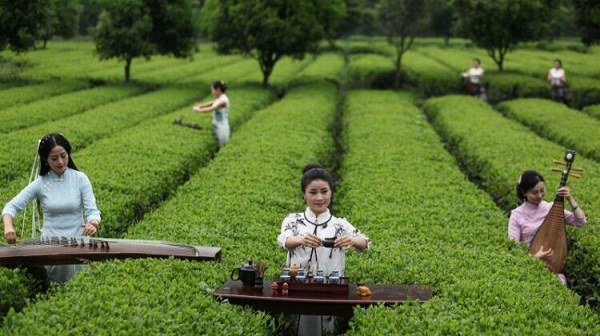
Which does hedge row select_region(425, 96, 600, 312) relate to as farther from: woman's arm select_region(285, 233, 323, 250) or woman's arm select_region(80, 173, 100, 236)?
woman's arm select_region(80, 173, 100, 236)

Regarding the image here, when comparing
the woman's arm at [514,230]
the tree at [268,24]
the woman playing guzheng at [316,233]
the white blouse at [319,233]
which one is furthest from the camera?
the tree at [268,24]

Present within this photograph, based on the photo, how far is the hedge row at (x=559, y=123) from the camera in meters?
16.5

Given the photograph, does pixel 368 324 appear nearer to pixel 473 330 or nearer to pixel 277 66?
pixel 473 330

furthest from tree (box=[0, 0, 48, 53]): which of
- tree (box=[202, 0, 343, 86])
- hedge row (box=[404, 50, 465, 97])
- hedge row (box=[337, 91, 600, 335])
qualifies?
hedge row (box=[337, 91, 600, 335])

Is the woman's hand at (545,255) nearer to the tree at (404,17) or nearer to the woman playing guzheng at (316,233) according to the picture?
the woman playing guzheng at (316,233)

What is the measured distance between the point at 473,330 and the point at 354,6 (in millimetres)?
80913

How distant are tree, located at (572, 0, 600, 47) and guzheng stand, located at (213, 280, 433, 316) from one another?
2895cm

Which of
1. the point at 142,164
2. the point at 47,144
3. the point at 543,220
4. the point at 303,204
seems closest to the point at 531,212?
the point at 543,220

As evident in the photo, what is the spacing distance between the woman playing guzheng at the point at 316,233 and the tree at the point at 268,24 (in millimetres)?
25931

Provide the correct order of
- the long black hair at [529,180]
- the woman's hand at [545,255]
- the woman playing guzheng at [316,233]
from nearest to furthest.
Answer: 1. the woman playing guzheng at [316,233]
2. the woman's hand at [545,255]
3. the long black hair at [529,180]

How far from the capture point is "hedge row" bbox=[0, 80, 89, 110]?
23.6 m

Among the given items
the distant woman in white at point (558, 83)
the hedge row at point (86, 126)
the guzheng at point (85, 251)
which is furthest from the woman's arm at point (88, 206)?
the distant woman in white at point (558, 83)

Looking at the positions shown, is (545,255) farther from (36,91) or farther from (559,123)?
(36,91)

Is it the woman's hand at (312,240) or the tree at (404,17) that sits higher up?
the tree at (404,17)
